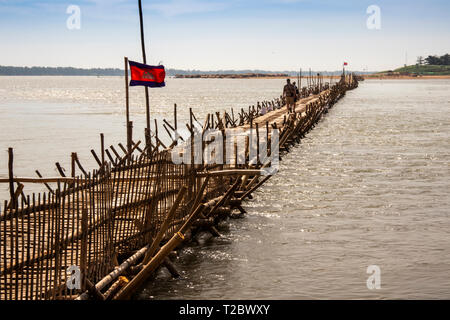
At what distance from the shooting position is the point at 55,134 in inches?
1652

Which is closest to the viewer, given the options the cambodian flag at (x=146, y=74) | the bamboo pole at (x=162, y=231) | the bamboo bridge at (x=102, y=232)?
the bamboo bridge at (x=102, y=232)

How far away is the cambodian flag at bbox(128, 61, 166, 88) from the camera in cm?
1698

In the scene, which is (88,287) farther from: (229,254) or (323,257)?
(323,257)

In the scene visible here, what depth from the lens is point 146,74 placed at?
17.4 metres

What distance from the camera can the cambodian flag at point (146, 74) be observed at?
55.7 feet
